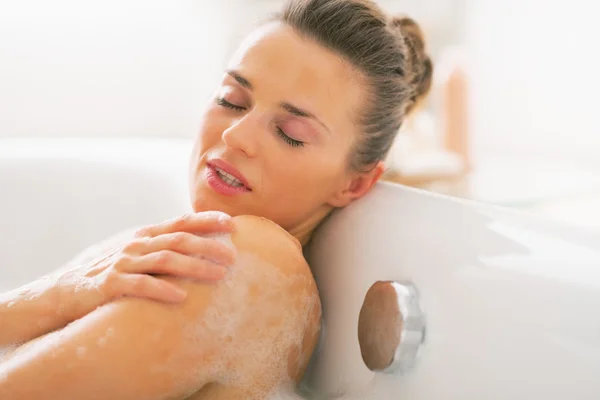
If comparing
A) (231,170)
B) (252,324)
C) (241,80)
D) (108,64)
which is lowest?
(108,64)

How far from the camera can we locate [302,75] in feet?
2.93

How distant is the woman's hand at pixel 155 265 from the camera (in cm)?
69

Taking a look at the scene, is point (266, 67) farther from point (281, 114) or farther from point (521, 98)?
point (521, 98)

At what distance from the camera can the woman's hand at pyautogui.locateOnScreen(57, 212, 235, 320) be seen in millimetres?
688

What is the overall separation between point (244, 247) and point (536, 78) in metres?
2.51

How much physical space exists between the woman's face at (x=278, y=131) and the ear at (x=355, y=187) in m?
0.03

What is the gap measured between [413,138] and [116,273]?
76.8 inches

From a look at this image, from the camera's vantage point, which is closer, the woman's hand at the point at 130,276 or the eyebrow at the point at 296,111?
the woman's hand at the point at 130,276

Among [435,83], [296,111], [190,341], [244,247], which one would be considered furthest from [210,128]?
[435,83]

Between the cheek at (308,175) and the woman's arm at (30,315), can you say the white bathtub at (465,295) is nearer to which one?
the cheek at (308,175)

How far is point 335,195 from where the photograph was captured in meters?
0.98

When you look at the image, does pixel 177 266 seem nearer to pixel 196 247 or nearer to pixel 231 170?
pixel 196 247

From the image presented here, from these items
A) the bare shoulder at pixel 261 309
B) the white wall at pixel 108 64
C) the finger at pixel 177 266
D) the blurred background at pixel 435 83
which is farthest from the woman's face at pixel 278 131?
the white wall at pixel 108 64

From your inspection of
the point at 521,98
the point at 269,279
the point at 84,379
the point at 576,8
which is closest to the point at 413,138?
the point at 521,98
